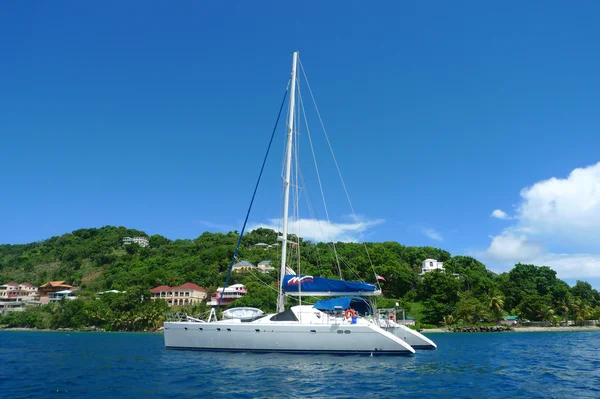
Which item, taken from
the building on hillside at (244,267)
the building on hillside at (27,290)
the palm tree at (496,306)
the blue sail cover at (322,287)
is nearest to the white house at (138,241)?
the building on hillside at (27,290)

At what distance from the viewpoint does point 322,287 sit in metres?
22.5

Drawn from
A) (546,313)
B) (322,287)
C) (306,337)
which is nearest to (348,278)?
(546,313)

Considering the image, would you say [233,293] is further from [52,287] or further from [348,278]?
[52,287]

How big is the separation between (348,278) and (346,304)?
54.1 metres

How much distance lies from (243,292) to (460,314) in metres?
38.2

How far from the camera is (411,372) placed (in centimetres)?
1580

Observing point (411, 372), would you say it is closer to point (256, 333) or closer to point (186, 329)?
point (256, 333)

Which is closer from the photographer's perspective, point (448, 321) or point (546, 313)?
point (448, 321)

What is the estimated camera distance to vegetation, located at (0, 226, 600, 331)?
65250mm

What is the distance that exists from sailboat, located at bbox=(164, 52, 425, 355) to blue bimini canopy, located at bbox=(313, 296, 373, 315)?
0.65ft

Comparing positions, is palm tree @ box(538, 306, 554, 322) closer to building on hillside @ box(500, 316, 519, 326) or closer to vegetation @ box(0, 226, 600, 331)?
vegetation @ box(0, 226, 600, 331)

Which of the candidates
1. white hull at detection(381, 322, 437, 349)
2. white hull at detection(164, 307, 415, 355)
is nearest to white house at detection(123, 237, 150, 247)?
white hull at detection(164, 307, 415, 355)

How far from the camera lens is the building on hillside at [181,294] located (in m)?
78.1

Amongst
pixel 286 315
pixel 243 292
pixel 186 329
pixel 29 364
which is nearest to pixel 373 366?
pixel 286 315
